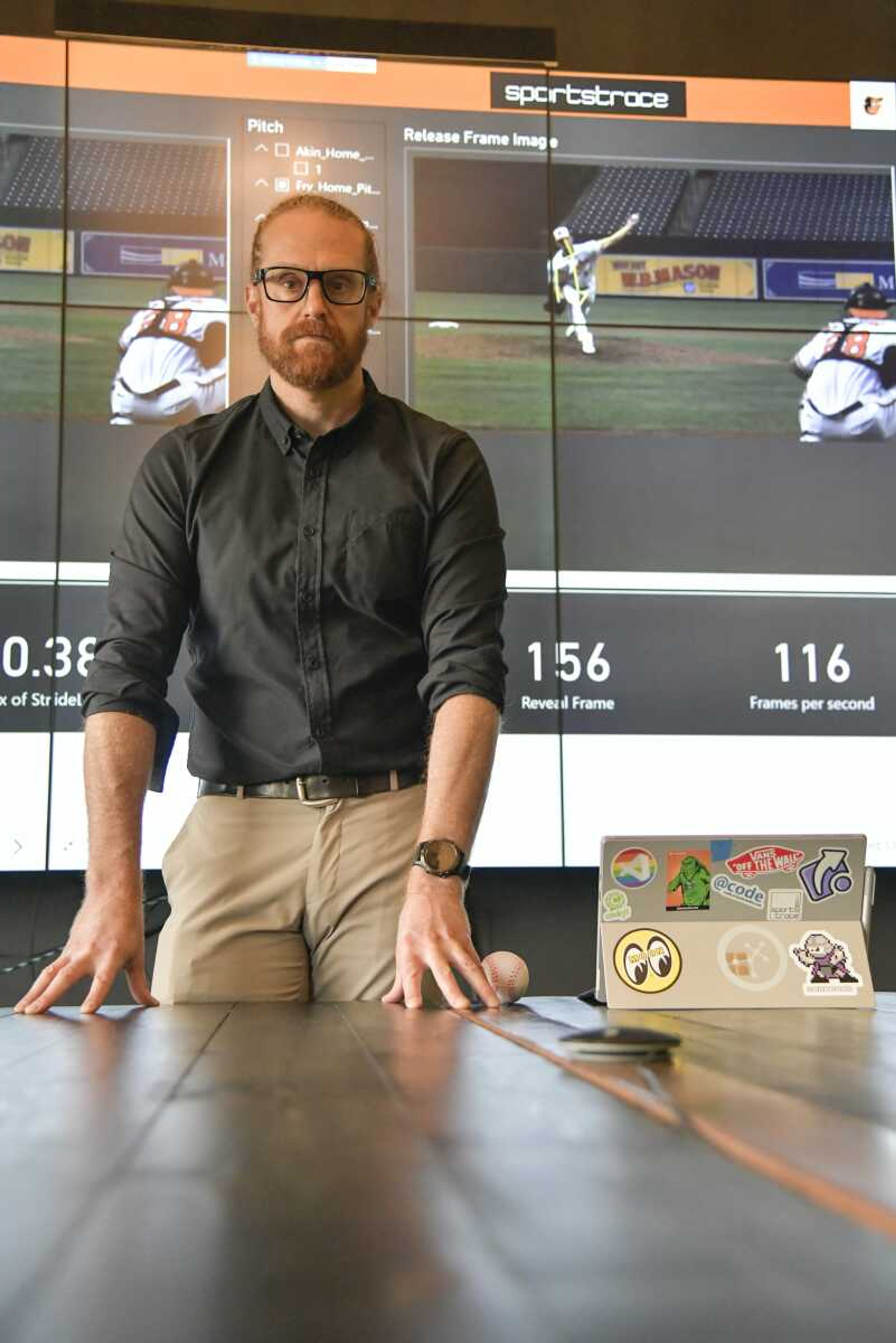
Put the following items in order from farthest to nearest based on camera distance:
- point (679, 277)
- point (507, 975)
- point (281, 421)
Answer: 1. point (679, 277)
2. point (507, 975)
3. point (281, 421)

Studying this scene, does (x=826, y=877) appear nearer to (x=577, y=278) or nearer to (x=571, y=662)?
(x=571, y=662)

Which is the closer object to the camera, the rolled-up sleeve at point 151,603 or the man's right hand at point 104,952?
the man's right hand at point 104,952

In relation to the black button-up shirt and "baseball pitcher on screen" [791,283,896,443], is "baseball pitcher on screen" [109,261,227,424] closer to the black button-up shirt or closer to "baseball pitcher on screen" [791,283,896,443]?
"baseball pitcher on screen" [791,283,896,443]

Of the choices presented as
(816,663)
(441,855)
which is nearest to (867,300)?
(816,663)

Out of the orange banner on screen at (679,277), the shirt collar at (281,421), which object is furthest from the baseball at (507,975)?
the orange banner on screen at (679,277)

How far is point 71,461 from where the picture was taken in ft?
11.4

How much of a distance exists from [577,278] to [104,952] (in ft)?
9.30

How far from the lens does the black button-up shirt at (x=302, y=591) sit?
1585 mm

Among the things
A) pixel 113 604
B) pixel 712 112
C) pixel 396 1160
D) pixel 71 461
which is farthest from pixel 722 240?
pixel 396 1160

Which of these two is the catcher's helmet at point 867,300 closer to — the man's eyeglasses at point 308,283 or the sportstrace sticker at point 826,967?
the man's eyeglasses at point 308,283

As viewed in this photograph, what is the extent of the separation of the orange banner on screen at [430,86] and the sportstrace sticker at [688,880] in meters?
2.75

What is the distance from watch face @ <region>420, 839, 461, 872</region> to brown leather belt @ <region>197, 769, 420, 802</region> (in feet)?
0.83

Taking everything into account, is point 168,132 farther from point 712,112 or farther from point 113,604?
point 113,604

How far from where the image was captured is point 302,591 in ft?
5.36
